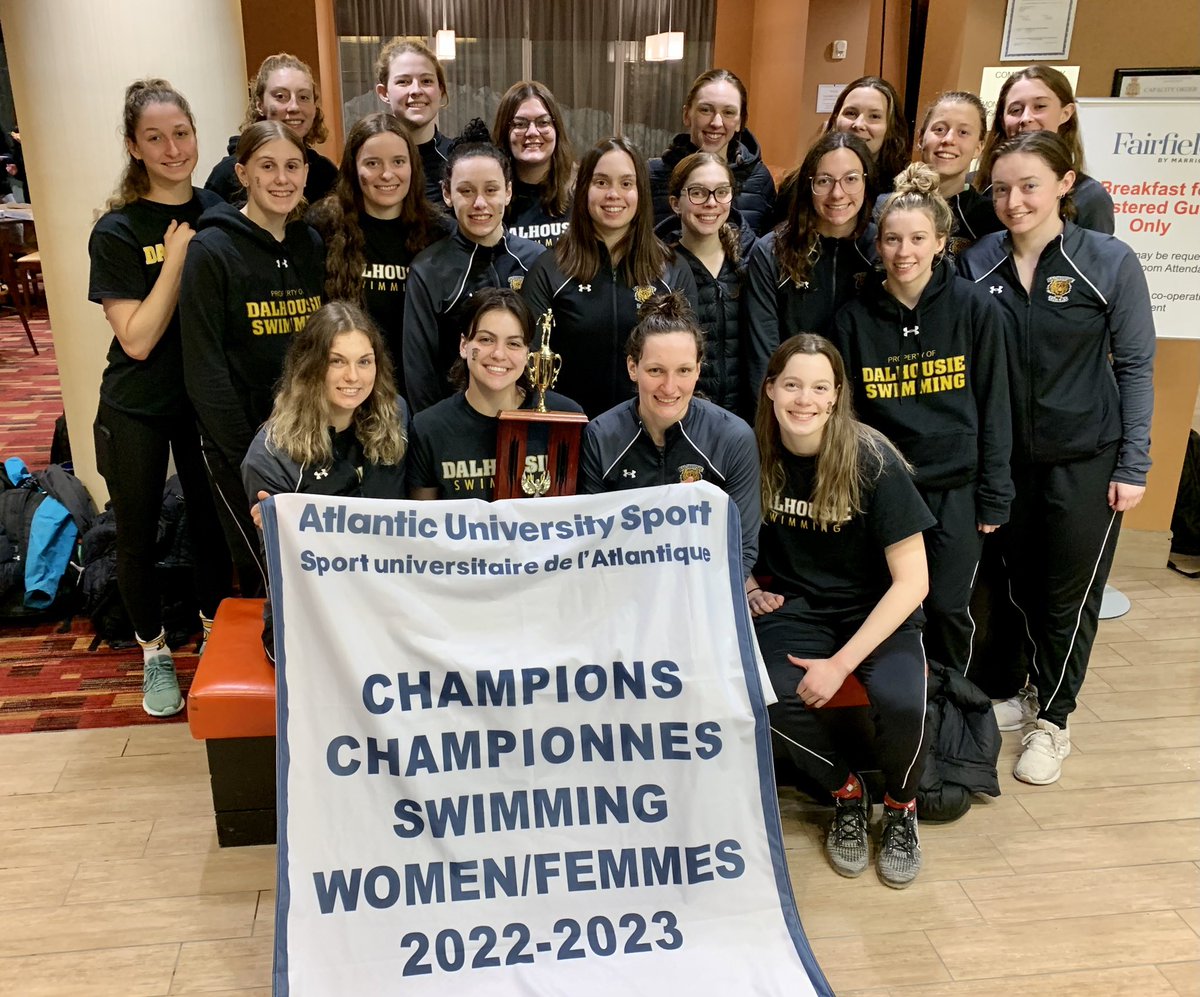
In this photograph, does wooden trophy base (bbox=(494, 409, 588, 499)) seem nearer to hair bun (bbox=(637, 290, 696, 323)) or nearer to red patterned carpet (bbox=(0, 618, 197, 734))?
hair bun (bbox=(637, 290, 696, 323))

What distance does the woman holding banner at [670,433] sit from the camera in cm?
239

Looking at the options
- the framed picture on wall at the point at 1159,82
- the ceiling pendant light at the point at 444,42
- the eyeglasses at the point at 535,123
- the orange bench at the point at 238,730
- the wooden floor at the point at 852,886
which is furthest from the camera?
the ceiling pendant light at the point at 444,42

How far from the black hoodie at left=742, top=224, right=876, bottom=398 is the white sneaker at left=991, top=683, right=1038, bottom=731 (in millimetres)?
1287

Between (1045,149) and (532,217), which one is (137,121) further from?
(1045,149)

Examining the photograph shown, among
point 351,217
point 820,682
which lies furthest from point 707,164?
point 820,682

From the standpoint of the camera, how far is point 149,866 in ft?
7.97

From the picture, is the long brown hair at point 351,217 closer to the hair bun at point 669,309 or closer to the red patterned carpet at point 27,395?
the hair bun at point 669,309

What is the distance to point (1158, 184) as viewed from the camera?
369 cm

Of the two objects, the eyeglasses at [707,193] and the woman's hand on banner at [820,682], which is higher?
the eyeglasses at [707,193]

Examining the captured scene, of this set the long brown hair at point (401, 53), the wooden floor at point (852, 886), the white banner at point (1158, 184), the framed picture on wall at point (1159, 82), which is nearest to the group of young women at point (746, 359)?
the wooden floor at point (852, 886)

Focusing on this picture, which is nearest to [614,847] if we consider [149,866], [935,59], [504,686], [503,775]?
[503,775]

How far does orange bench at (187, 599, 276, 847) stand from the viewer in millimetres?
2365

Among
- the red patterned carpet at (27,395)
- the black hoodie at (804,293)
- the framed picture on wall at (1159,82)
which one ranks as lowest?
the red patterned carpet at (27,395)

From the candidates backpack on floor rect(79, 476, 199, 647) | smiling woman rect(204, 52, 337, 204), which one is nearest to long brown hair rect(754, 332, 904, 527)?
smiling woman rect(204, 52, 337, 204)
